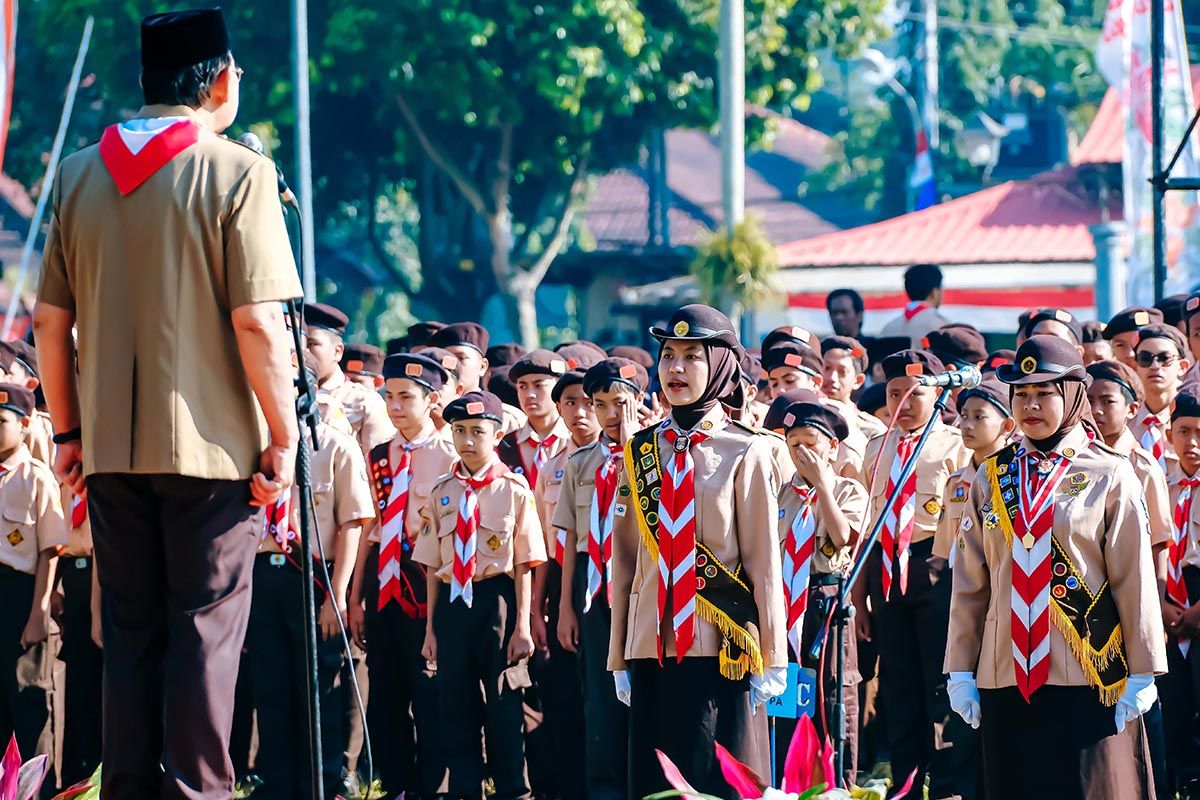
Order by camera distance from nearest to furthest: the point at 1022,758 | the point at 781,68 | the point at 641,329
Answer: the point at 1022,758
the point at 781,68
the point at 641,329

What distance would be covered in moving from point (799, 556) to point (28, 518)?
3.44 meters

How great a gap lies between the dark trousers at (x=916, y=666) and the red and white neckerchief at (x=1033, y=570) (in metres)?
2.40

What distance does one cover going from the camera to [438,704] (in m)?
8.73

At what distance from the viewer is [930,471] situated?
8.73 metres

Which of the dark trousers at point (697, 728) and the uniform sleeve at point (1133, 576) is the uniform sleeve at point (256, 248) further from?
the uniform sleeve at point (1133, 576)

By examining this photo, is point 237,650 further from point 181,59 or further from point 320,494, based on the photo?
point 320,494

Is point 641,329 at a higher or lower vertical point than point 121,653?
higher

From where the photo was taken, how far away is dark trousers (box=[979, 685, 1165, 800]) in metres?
6.07

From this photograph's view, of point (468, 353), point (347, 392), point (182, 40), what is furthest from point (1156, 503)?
point (347, 392)

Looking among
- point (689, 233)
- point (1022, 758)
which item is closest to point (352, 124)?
point (689, 233)

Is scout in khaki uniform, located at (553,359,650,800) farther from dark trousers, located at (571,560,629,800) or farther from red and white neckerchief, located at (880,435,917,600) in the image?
red and white neckerchief, located at (880,435,917,600)

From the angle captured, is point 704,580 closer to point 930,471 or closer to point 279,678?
point 930,471

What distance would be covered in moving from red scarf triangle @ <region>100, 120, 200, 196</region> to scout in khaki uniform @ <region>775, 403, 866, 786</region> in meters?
4.05

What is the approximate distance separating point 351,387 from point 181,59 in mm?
5486
